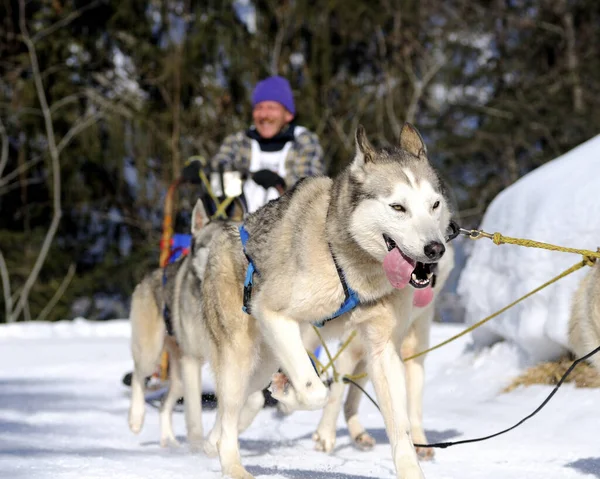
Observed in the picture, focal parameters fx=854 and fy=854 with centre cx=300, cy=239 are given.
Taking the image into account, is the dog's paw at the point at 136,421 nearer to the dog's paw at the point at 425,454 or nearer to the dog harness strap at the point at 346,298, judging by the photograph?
the dog's paw at the point at 425,454

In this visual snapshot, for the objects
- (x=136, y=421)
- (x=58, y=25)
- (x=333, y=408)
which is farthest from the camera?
(x=58, y=25)

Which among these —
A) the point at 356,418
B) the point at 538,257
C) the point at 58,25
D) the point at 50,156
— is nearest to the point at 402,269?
the point at 356,418

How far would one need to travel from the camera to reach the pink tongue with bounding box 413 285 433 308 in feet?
14.3

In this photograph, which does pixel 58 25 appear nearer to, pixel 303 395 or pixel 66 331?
pixel 66 331

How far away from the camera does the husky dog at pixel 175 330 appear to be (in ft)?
16.3

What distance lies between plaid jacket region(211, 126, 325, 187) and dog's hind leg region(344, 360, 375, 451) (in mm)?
1629

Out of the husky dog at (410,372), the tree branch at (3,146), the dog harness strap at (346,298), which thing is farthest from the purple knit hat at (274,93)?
the tree branch at (3,146)

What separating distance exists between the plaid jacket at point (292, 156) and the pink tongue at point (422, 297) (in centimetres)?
190

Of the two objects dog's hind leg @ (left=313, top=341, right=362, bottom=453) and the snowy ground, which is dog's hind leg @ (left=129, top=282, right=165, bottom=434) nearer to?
the snowy ground

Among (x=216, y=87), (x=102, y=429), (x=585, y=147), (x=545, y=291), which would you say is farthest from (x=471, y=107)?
(x=102, y=429)

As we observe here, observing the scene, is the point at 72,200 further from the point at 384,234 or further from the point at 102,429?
the point at 384,234

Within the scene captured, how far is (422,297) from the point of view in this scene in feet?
14.4

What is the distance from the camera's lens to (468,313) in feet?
23.4

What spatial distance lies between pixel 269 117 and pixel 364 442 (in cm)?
267
